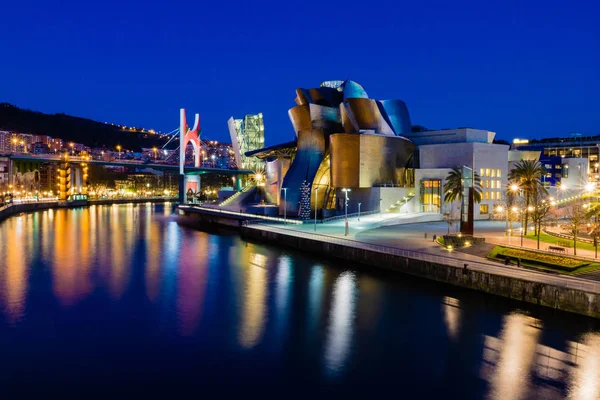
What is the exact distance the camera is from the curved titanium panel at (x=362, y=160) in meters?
39.8

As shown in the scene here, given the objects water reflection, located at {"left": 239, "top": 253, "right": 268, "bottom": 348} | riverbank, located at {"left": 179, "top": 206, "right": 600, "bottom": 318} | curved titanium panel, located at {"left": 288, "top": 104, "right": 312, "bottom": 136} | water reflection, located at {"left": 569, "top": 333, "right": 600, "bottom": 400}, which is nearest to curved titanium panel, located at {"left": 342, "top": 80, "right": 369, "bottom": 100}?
curved titanium panel, located at {"left": 288, "top": 104, "right": 312, "bottom": 136}

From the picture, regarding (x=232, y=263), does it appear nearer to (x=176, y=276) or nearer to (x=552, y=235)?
(x=176, y=276)

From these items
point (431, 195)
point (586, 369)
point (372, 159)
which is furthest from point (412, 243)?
point (372, 159)

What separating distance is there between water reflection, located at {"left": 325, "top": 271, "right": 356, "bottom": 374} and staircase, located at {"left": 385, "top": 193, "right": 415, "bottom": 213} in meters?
18.5

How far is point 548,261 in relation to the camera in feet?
57.1

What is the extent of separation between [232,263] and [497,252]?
12522 mm

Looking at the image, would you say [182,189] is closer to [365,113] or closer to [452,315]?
[365,113]

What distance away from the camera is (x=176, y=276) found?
22141 mm

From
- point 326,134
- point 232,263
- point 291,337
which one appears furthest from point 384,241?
Result: point 326,134

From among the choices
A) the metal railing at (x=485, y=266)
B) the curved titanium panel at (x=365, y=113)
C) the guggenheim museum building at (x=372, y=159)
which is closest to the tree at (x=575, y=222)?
the metal railing at (x=485, y=266)

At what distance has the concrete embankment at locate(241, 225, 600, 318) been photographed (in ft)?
47.7

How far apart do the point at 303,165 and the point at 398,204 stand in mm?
9289

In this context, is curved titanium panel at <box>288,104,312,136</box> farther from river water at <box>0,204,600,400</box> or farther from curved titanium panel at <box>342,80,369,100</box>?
river water at <box>0,204,600,400</box>

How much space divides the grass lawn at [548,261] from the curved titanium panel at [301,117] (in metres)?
26.7
